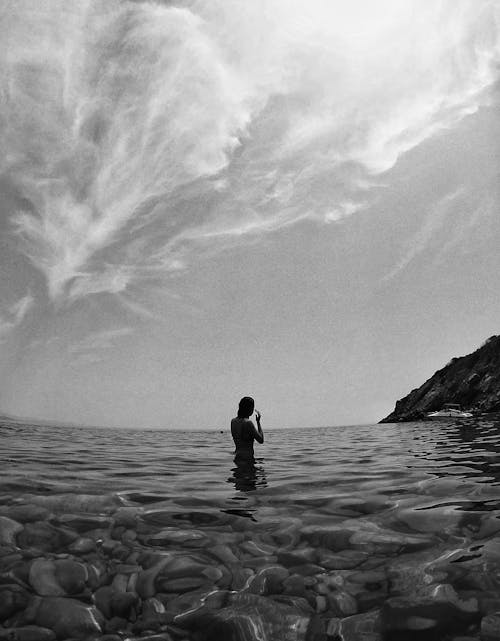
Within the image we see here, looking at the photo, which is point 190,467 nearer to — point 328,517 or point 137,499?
point 137,499

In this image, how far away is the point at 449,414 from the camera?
2470 inches

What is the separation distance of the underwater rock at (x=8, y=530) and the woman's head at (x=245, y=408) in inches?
279

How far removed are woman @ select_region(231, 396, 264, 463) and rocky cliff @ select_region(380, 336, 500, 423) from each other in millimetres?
63891

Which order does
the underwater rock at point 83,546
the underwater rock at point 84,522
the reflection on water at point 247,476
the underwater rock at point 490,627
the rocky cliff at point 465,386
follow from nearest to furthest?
the underwater rock at point 490,627, the underwater rock at point 83,546, the underwater rock at point 84,522, the reflection on water at point 247,476, the rocky cliff at point 465,386

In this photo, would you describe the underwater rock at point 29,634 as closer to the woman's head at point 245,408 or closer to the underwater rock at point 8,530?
the underwater rock at point 8,530

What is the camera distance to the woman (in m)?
11.0

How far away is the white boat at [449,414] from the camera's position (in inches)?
2205

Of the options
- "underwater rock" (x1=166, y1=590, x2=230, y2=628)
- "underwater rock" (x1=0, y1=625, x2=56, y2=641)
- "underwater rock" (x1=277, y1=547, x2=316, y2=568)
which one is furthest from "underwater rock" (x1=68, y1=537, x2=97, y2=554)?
"underwater rock" (x1=277, y1=547, x2=316, y2=568)

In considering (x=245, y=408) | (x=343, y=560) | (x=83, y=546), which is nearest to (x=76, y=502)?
(x=83, y=546)

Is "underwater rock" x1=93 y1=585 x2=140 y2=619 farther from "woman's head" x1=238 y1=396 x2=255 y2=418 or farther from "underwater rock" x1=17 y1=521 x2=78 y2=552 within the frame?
"woman's head" x1=238 y1=396 x2=255 y2=418

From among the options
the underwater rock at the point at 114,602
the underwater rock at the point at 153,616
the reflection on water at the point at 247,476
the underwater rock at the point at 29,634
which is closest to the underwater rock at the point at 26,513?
the underwater rock at the point at 114,602

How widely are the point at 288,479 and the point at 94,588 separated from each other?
518 cm

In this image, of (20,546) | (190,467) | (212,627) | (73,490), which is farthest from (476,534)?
(190,467)

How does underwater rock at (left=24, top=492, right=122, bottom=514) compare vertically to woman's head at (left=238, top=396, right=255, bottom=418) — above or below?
below
